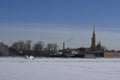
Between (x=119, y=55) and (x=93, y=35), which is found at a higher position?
(x=93, y=35)

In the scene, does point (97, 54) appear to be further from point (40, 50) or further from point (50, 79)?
point (50, 79)

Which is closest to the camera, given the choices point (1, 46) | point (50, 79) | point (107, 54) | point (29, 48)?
point (50, 79)

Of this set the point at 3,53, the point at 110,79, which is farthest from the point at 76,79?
the point at 3,53

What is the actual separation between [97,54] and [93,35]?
17063 mm

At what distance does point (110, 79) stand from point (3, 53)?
313 feet

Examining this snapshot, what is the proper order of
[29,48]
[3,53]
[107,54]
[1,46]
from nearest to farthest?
[3,53], [1,46], [107,54], [29,48]

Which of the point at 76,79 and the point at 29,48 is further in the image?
the point at 29,48

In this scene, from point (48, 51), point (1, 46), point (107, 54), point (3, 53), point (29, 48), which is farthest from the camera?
point (48, 51)

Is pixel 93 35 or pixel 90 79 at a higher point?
pixel 93 35

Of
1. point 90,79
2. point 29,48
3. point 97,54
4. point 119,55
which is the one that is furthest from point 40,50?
point 90,79

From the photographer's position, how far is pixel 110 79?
66.5 feet

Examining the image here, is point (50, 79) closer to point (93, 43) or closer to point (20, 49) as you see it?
point (20, 49)

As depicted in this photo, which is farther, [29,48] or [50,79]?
[29,48]

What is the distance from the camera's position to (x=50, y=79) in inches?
790
